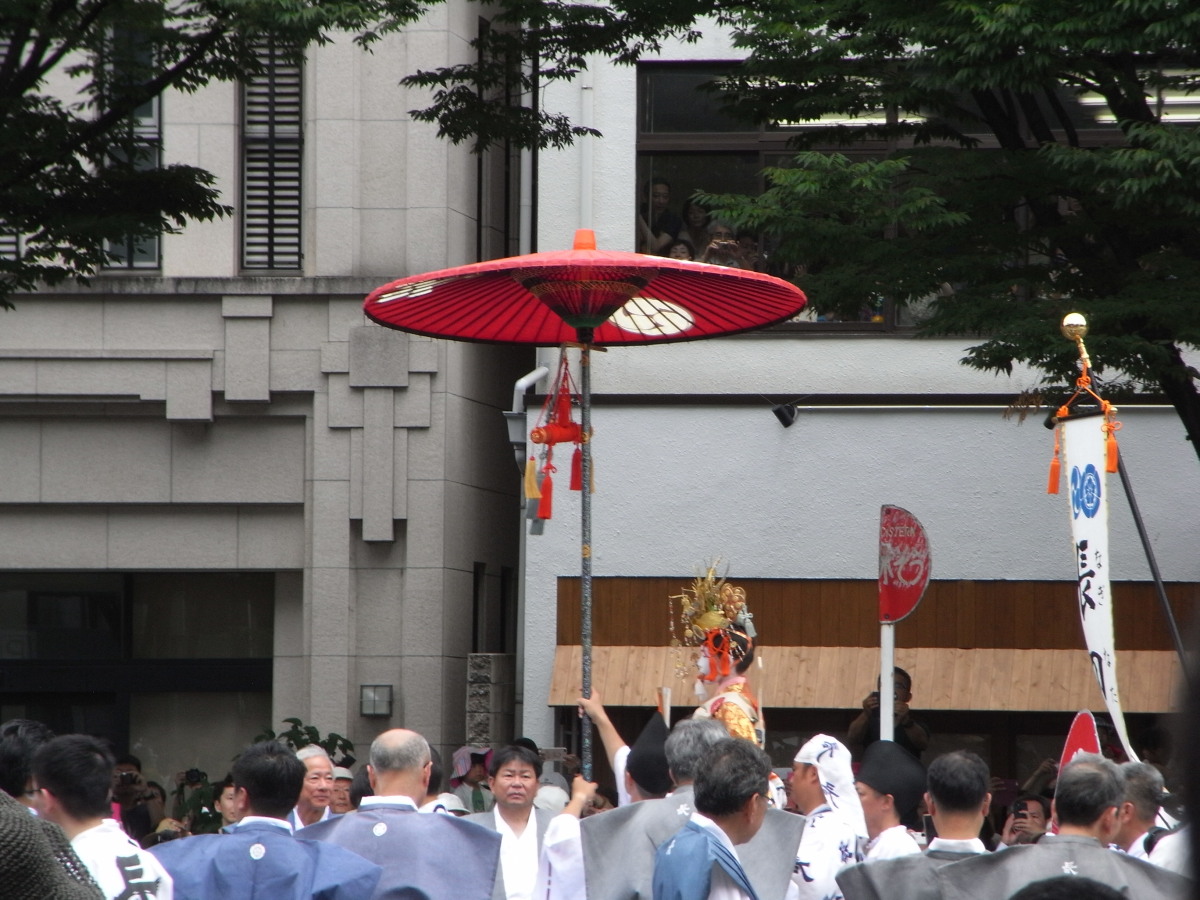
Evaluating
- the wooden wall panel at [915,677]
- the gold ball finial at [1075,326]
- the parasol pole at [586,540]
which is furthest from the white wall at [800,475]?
the parasol pole at [586,540]

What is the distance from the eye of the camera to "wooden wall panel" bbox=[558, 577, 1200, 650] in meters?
12.4

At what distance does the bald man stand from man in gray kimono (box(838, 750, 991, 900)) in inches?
53.6

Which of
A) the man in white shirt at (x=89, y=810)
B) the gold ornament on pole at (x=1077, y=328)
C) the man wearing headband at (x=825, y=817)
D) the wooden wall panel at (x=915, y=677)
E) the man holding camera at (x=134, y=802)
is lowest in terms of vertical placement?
the man holding camera at (x=134, y=802)

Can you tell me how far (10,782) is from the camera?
484 cm

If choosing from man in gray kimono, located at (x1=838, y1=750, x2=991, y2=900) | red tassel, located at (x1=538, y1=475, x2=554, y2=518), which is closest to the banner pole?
red tassel, located at (x1=538, y1=475, x2=554, y2=518)

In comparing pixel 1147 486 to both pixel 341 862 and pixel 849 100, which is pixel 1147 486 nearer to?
pixel 849 100

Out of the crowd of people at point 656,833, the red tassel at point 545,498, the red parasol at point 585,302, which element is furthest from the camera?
the red tassel at point 545,498

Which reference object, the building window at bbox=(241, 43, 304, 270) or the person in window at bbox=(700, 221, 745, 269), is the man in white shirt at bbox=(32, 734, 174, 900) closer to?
the person in window at bbox=(700, 221, 745, 269)

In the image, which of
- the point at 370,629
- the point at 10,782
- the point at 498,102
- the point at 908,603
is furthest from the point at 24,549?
the point at 10,782

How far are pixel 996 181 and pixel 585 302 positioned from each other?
376 cm

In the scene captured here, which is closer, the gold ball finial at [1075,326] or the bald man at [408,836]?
A: the bald man at [408,836]

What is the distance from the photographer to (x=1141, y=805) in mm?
5344

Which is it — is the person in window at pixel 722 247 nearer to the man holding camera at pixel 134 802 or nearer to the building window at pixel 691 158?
the building window at pixel 691 158

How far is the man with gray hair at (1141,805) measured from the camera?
531cm
